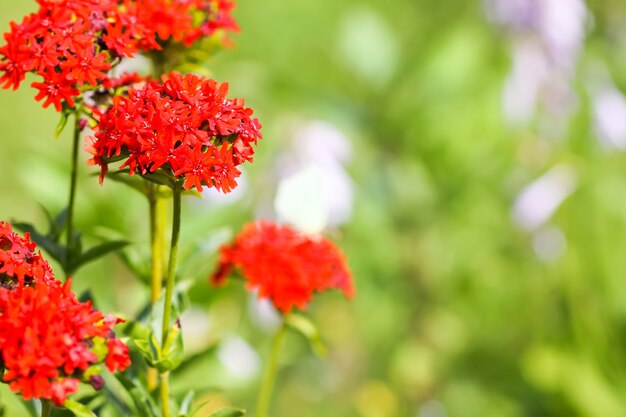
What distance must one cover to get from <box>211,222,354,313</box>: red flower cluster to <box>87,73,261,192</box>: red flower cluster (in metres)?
0.19

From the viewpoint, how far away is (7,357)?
648 millimetres

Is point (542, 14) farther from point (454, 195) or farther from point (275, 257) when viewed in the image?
point (275, 257)

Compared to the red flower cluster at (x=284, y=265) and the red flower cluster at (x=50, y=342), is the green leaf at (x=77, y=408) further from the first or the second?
the red flower cluster at (x=284, y=265)

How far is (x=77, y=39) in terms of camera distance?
77 cm

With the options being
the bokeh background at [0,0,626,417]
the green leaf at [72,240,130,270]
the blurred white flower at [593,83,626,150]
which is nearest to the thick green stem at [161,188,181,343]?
the green leaf at [72,240,130,270]

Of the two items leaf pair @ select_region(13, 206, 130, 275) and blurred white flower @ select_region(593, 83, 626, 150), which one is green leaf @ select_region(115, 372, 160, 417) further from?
blurred white flower @ select_region(593, 83, 626, 150)

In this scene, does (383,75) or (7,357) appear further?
(383,75)

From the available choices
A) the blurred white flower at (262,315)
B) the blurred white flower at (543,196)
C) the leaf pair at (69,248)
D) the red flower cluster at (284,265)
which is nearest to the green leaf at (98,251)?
the leaf pair at (69,248)

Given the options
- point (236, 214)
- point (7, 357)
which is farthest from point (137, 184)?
point (236, 214)

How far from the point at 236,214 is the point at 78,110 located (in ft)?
3.27

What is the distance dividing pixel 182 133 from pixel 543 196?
4.26 feet

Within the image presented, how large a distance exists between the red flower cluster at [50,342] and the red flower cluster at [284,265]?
22 cm

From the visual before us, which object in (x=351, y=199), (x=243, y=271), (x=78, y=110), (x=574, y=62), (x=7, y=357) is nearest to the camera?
(x=7, y=357)

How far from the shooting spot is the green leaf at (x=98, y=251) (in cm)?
89
